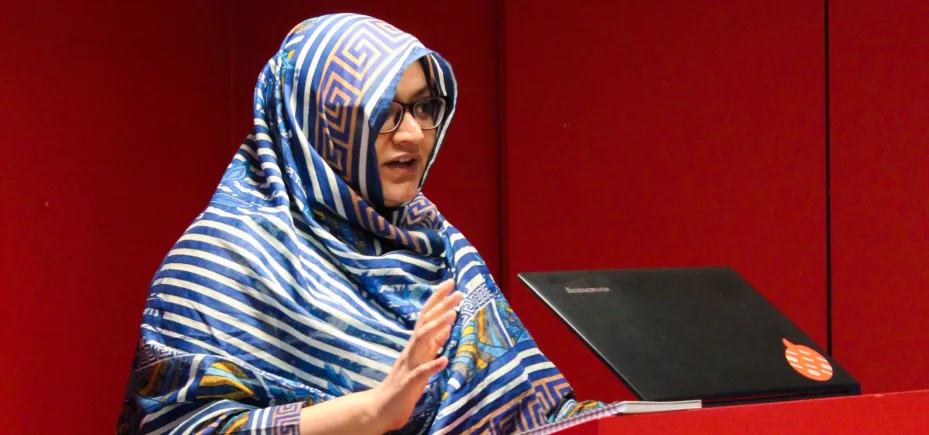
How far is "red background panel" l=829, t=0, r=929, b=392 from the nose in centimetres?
143

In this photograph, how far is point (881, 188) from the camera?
2.52 meters

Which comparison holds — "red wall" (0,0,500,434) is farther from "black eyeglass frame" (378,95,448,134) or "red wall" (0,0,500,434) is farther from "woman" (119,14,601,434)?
"black eyeglass frame" (378,95,448,134)

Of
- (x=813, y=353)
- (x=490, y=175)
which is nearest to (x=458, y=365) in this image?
(x=813, y=353)

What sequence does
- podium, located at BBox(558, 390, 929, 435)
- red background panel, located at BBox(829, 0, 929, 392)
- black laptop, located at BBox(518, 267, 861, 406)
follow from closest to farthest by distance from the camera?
1. podium, located at BBox(558, 390, 929, 435)
2. black laptop, located at BBox(518, 267, 861, 406)
3. red background panel, located at BBox(829, 0, 929, 392)

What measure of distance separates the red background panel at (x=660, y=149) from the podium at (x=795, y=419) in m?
1.69

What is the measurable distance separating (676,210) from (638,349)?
158 cm

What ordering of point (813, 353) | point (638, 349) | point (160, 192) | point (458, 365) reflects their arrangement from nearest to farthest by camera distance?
1. point (638, 349)
2. point (813, 353)
3. point (458, 365)
4. point (160, 192)

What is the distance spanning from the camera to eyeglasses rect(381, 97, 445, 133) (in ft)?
4.91

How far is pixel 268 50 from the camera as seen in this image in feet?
8.79

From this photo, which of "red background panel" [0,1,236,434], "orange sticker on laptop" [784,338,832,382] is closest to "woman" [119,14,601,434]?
"orange sticker on laptop" [784,338,832,382]

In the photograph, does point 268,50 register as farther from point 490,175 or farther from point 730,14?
point 730,14

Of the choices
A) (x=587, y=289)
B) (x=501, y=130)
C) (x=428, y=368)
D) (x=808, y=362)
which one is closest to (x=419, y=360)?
(x=428, y=368)

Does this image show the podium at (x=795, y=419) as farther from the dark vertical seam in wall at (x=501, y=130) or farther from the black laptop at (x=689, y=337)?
the dark vertical seam in wall at (x=501, y=130)

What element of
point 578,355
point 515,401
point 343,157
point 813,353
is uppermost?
point 343,157
